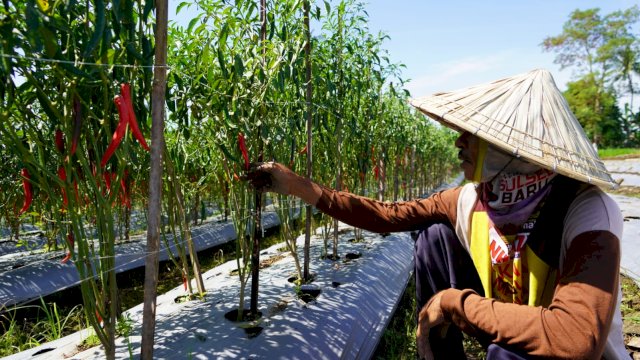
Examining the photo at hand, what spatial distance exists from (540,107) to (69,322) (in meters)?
3.19

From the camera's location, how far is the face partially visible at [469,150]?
1272 millimetres

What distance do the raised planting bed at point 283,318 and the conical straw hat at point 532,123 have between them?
115cm

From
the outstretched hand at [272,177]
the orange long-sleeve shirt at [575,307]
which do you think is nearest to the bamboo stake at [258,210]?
the outstretched hand at [272,177]

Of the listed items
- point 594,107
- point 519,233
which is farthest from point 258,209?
point 594,107

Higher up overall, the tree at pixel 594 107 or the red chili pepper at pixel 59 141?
the tree at pixel 594 107

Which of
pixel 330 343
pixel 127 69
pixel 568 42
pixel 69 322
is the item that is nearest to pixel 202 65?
pixel 127 69

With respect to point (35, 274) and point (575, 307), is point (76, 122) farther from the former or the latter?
point (35, 274)

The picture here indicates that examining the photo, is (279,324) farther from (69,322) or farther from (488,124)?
(69,322)

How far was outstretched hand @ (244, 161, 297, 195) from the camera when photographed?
1488mm

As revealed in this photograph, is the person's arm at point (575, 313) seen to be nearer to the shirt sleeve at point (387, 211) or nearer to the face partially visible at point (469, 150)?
the face partially visible at point (469, 150)

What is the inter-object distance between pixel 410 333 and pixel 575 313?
1570 millimetres

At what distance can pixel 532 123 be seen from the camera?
114 cm

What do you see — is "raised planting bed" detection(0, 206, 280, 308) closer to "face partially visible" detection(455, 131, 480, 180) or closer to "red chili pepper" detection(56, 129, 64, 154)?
"red chili pepper" detection(56, 129, 64, 154)

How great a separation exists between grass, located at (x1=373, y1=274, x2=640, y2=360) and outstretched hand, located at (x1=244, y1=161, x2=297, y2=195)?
1141mm
